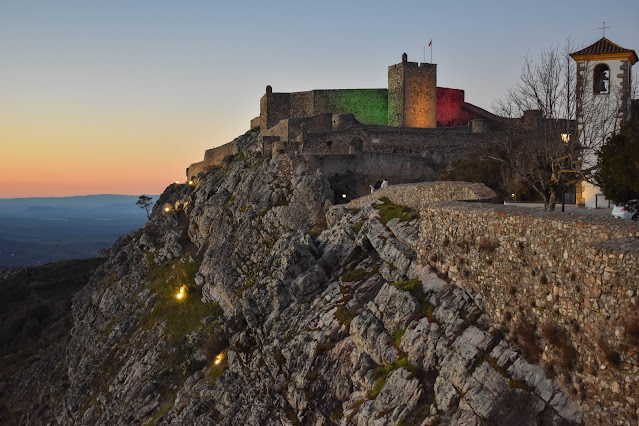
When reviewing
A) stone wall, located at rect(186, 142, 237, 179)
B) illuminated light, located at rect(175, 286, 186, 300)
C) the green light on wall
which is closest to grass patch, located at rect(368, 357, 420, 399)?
illuminated light, located at rect(175, 286, 186, 300)

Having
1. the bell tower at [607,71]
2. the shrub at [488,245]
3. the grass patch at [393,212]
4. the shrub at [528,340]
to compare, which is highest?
the bell tower at [607,71]

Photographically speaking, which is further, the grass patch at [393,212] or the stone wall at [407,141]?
the stone wall at [407,141]

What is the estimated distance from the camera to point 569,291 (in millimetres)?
13273

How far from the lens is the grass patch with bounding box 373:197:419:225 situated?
2659 centimetres

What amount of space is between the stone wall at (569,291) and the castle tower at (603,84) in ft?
47.9

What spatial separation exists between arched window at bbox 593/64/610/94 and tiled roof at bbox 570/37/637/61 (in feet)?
2.53

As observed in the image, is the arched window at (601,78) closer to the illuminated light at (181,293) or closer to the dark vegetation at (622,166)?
the dark vegetation at (622,166)

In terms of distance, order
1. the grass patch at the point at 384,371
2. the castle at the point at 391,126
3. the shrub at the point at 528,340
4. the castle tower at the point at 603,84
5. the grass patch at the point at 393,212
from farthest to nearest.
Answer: the castle at the point at 391,126 < the castle tower at the point at 603,84 < the grass patch at the point at 393,212 < the grass patch at the point at 384,371 < the shrub at the point at 528,340

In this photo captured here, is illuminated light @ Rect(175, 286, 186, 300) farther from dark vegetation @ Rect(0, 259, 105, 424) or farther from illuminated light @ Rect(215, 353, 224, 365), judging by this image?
dark vegetation @ Rect(0, 259, 105, 424)

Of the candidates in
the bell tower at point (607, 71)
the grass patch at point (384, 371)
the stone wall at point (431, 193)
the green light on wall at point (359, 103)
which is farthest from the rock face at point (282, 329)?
the bell tower at point (607, 71)

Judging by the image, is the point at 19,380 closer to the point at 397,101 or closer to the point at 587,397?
the point at 397,101

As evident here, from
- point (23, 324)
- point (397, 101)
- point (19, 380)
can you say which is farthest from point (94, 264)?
point (397, 101)

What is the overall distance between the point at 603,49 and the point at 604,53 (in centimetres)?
35

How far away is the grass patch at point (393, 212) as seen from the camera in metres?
26.6
